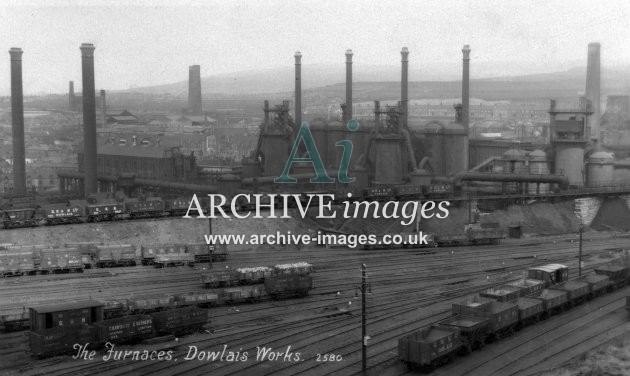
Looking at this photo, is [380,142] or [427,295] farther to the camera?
[380,142]

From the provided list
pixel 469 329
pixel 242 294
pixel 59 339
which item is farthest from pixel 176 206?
pixel 469 329

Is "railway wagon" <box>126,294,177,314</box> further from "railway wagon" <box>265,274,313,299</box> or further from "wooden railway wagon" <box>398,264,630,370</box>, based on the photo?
"wooden railway wagon" <box>398,264,630,370</box>

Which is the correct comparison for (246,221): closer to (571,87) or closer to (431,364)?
(431,364)

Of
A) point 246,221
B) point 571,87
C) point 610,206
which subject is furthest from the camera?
point 571,87

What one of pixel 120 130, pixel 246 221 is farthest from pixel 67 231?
pixel 120 130

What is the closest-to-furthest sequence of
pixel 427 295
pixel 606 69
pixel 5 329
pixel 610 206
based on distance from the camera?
pixel 5 329, pixel 427 295, pixel 610 206, pixel 606 69

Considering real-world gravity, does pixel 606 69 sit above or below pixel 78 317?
above

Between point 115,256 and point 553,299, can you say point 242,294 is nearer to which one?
point 115,256

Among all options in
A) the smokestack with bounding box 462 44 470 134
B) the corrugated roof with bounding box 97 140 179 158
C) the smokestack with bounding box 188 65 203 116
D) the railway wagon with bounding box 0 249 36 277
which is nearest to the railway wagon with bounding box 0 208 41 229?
the railway wagon with bounding box 0 249 36 277
